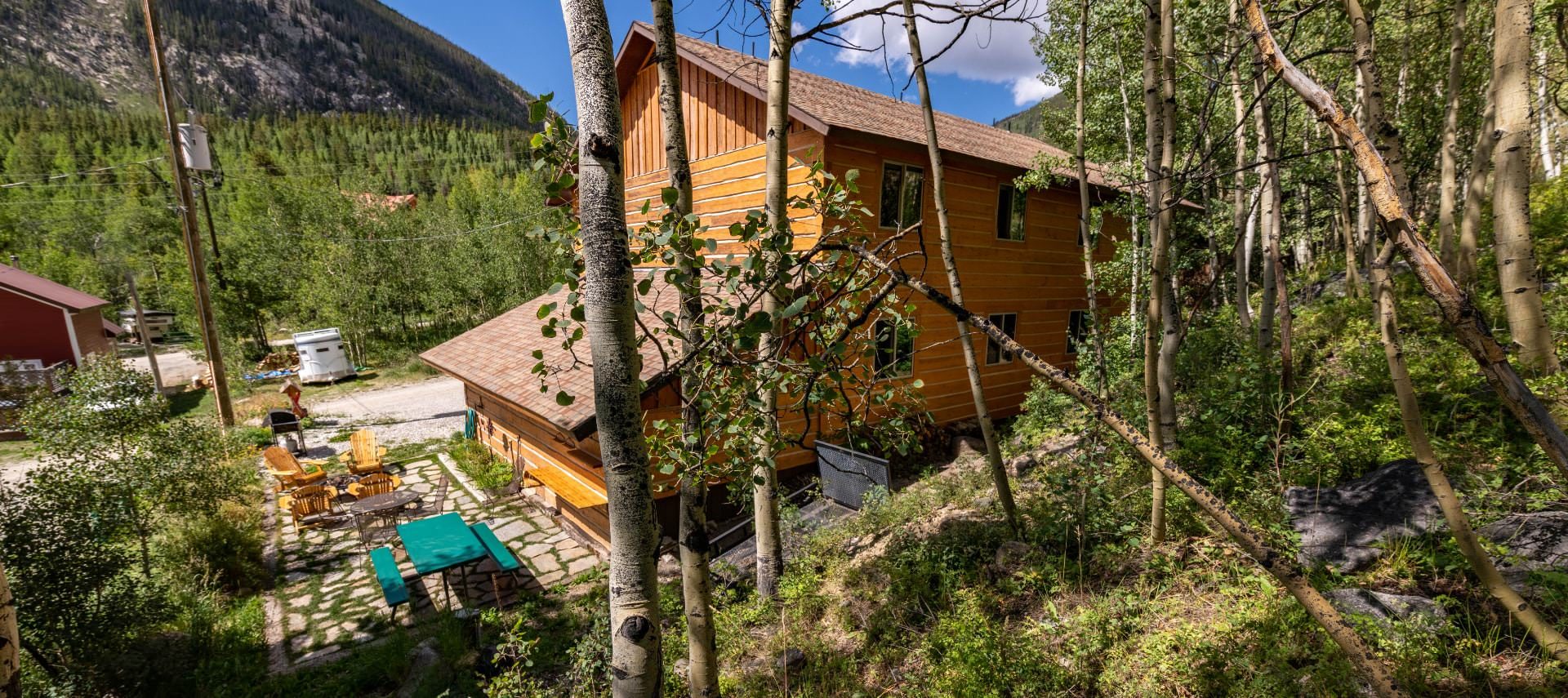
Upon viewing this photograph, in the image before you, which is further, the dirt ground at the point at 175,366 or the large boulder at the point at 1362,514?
the dirt ground at the point at 175,366

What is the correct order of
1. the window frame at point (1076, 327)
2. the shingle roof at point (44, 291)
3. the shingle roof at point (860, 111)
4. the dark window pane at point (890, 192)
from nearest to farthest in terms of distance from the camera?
the shingle roof at point (860, 111)
the dark window pane at point (890, 192)
the window frame at point (1076, 327)
the shingle roof at point (44, 291)

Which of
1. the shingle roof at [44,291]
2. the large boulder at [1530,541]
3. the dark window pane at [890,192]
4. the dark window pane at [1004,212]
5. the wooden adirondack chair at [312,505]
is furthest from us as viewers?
the shingle roof at [44,291]

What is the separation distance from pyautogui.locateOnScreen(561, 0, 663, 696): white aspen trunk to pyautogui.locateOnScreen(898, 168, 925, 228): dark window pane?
8292mm

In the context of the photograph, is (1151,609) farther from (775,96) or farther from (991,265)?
(991,265)

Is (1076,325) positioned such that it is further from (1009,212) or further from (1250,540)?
(1250,540)

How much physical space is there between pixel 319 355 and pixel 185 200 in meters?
10.7

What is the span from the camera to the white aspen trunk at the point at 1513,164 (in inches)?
112

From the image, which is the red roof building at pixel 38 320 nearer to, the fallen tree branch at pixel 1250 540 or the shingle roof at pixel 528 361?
the shingle roof at pixel 528 361

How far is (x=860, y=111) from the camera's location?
A: 9820 millimetres

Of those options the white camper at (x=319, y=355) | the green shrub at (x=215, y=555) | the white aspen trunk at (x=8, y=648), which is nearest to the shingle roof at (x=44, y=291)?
the white camper at (x=319, y=355)

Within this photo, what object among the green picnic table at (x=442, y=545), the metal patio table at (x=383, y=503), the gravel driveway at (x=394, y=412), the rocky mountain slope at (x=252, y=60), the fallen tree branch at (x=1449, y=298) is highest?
the rocky mountain slope at (x=252, y=60)

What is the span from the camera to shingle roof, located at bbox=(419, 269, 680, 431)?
7039 millimetres

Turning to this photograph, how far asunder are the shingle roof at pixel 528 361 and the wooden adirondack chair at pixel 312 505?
289cm

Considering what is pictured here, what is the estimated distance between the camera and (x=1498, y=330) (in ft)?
19.8
